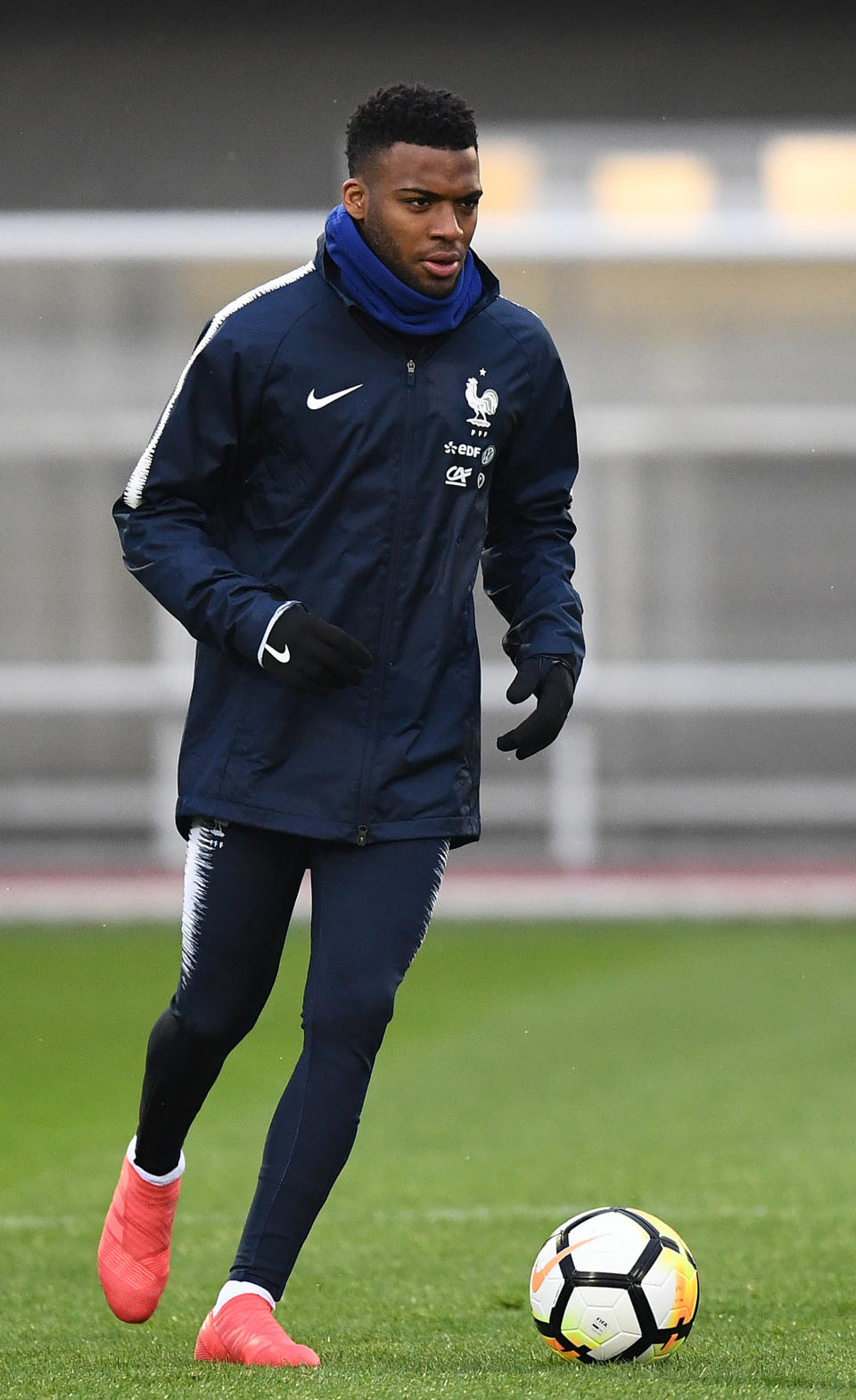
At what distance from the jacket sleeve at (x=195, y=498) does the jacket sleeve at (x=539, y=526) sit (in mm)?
491

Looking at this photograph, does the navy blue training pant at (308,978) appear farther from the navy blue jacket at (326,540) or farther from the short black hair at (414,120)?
the short black hair at (414,120)

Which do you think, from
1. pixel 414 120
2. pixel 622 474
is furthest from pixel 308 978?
pixel 622 474

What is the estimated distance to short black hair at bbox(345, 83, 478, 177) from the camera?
327 centimetres

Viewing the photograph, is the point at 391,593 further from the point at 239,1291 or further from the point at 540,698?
the point at 239,1291

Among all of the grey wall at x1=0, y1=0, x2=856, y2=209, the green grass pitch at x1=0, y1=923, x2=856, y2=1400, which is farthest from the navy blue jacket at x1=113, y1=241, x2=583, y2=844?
the grey wall at x1=0, y1=0, x2=856, y2=209

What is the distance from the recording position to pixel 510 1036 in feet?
27.3

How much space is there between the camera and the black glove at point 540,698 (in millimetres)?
3348

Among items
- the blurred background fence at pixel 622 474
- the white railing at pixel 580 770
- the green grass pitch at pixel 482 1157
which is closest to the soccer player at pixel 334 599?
the green grass pitch at pixel 482 1157

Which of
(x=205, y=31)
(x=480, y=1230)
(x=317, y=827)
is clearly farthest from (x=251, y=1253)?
(x=205, y=31)

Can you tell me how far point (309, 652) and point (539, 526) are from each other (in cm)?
67

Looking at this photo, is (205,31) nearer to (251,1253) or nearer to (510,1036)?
(510,1036)

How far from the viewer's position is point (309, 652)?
3.12 metres

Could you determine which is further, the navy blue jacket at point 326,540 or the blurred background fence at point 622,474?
the blurred background fence at point 622,474

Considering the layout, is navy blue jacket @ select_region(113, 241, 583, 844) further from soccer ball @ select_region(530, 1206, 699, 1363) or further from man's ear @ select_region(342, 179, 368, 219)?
soccer ball @ select_region(530, 1206, 699, 1363)
